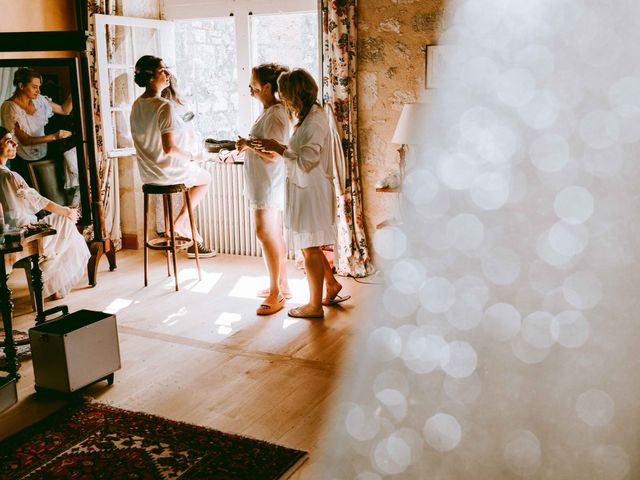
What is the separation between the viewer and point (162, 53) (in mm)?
6055

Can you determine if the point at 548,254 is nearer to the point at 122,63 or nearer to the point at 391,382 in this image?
the point at 391,382

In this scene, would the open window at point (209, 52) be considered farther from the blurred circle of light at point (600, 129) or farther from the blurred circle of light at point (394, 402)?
the blurred circle of light at point (600, 129)

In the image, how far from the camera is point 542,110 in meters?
2.46

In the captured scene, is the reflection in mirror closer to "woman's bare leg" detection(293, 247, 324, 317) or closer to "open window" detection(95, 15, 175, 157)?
"open window" detection(95, 15, 175, 157)

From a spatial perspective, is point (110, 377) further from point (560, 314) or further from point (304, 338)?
point (560, 314)

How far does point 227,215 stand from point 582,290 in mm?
4192

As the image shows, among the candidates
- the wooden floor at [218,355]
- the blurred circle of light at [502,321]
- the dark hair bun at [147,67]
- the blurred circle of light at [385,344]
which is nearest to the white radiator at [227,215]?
the wooden floor at [218,355]

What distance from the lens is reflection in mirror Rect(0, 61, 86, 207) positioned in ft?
14.8

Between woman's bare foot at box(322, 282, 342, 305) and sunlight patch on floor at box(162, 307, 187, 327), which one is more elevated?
woman's bare foot at box(322, 282, 342, 305)

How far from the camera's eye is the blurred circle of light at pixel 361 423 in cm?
302

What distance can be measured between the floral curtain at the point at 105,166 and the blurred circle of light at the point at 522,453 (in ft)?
12.7

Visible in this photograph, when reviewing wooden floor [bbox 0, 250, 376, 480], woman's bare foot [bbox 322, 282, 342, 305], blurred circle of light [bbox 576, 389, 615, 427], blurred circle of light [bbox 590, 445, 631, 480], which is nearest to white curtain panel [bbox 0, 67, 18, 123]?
wooden floor [bbox 0, 250, 376, 480]

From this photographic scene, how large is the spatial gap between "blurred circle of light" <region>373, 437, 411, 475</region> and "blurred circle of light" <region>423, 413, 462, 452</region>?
A: 116 millimetres

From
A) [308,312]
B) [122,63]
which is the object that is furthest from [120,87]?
[308,312]
